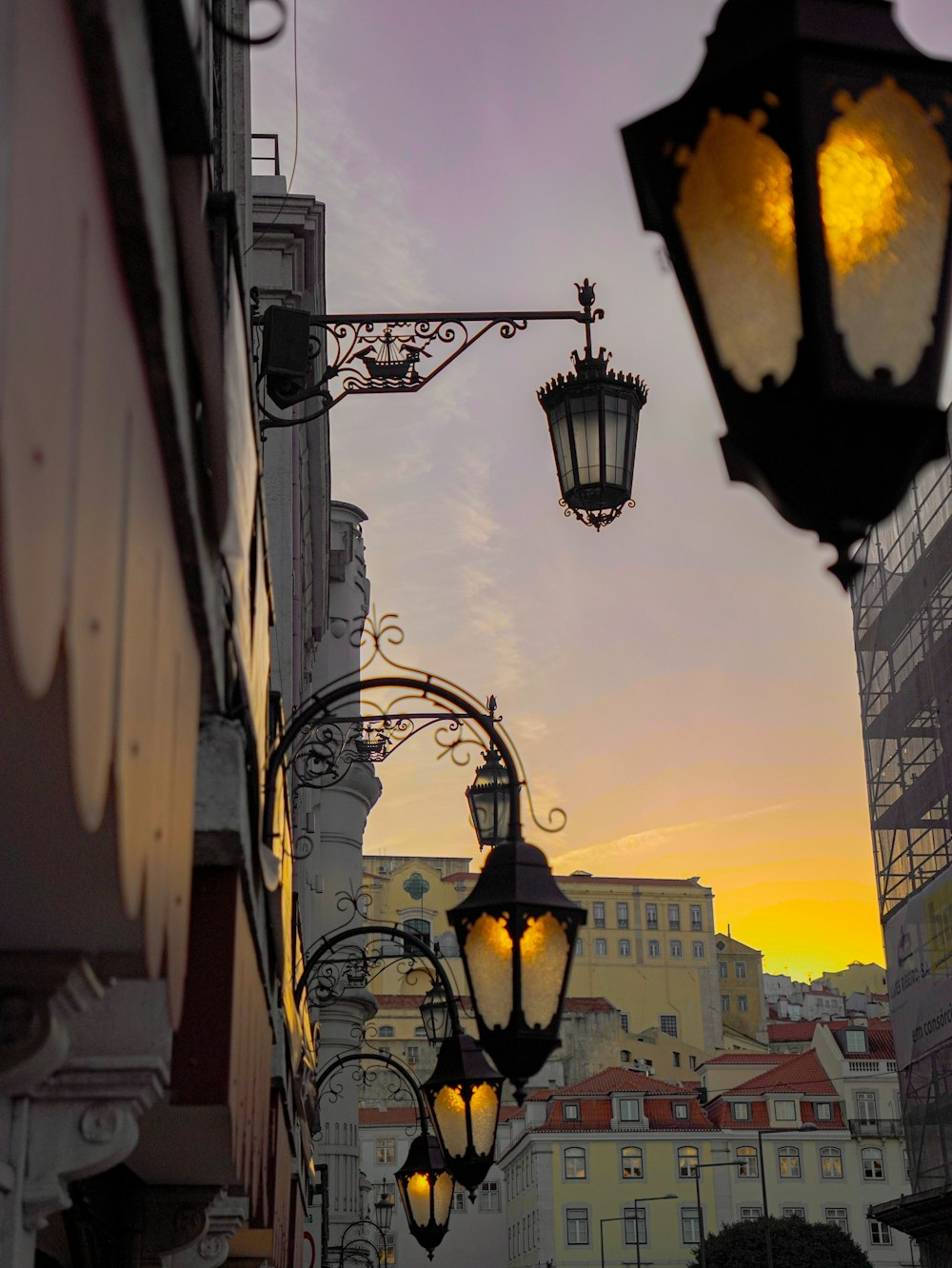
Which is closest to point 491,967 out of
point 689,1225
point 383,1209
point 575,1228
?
point 383,1209

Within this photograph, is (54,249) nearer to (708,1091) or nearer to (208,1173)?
(208,1173)

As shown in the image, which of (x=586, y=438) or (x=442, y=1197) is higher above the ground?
(x=586, y=438)

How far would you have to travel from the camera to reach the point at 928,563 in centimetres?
3478

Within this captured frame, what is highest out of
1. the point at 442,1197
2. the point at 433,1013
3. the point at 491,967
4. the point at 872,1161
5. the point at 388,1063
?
the point at 872,1161

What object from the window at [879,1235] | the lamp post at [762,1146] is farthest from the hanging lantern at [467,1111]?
the window at [879,1235]

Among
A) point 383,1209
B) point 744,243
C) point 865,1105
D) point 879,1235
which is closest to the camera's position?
point 744,243

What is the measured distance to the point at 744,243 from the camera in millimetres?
2746

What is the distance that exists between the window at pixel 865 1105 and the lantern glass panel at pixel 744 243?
278 ft

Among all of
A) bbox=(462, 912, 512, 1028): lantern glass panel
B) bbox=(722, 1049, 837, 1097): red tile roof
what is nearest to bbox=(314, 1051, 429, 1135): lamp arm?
bbox=(462, 912, 512, 1028): lantern glass panel

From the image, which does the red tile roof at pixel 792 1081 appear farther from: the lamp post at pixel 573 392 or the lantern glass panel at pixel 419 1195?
the lamp post at pixel 573 392

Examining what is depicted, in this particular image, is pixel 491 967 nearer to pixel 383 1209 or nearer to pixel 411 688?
pixel 411 688

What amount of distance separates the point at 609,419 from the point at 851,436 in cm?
663

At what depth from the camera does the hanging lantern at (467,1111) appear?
400 inches

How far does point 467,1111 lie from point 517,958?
147 inches
